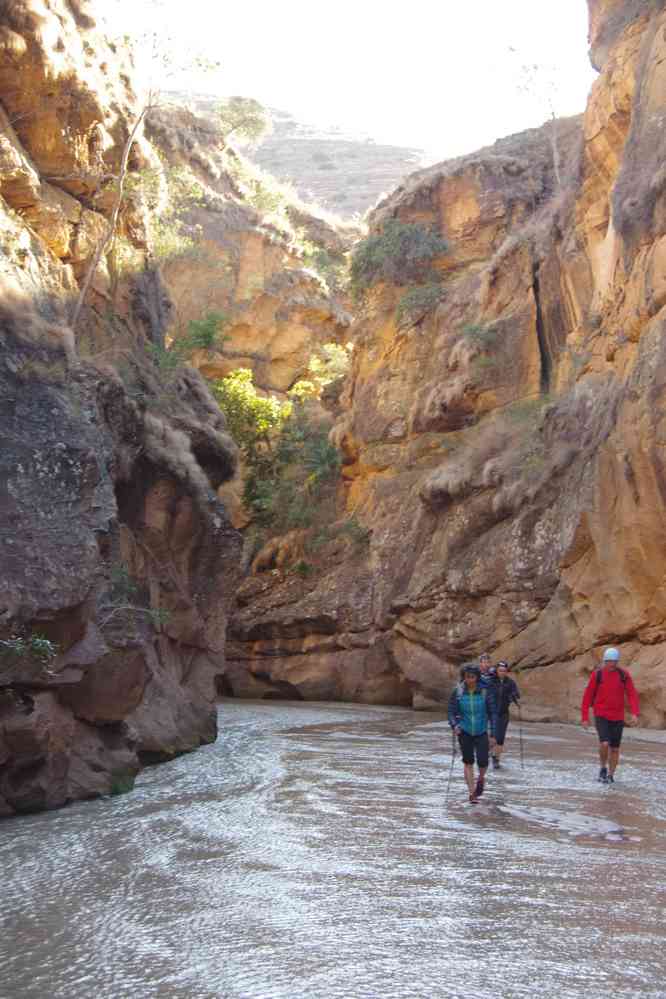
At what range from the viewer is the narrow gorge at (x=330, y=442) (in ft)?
36.7

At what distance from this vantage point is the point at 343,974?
180 inches

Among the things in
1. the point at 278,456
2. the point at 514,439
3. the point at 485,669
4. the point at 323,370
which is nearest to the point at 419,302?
the point at 278,456

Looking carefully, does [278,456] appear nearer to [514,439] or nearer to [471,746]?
[514,439]

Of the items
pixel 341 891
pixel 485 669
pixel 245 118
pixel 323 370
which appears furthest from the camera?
pixel 323 370

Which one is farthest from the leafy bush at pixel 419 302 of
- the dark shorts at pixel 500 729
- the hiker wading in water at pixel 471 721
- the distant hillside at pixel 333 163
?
the distant hillside at pixel 333 163

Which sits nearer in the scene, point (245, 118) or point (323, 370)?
point (245, 118)

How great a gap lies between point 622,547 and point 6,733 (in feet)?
44.8

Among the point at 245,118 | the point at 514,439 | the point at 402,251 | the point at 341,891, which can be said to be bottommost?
the point at 341,891

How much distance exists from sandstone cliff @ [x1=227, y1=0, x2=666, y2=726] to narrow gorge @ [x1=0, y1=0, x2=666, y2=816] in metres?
0.09

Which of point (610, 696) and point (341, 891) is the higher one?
point (610, 696)

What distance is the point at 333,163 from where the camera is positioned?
88.3 m

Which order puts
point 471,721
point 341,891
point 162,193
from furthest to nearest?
point 162,193
point 471,721
point 341,891

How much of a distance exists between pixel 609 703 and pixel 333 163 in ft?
277

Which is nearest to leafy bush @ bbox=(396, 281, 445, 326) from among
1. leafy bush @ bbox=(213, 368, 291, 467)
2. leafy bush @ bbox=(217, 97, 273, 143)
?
leafy bush @ bbox=(213, 368, 291, 467)
